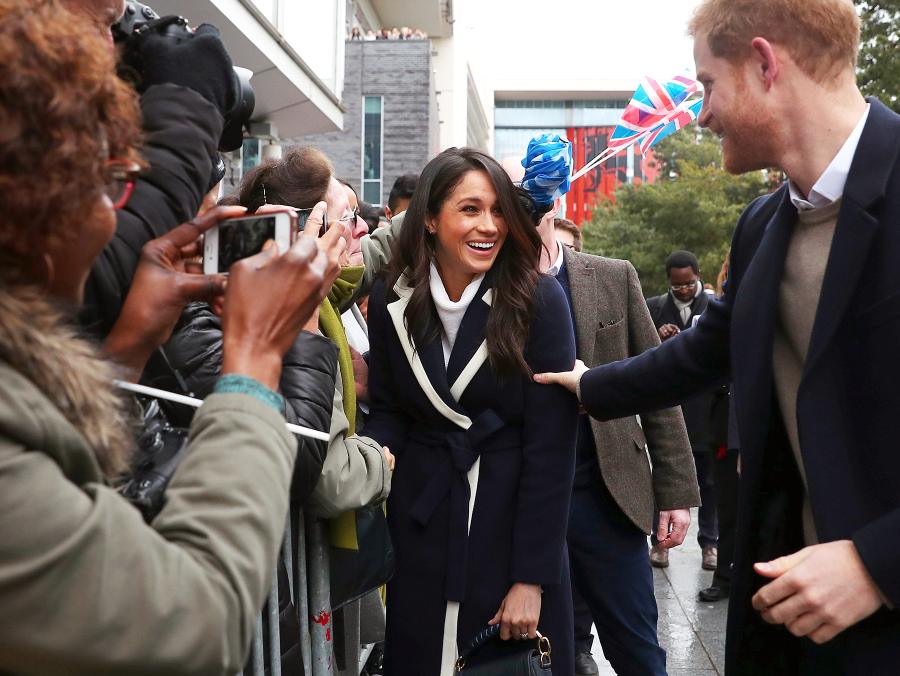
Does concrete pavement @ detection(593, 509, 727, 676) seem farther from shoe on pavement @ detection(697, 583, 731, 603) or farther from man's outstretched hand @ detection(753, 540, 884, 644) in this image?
man's outstretched hand @ detection(753, 540, 884, 644)

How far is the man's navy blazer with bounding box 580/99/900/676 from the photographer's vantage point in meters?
1.97

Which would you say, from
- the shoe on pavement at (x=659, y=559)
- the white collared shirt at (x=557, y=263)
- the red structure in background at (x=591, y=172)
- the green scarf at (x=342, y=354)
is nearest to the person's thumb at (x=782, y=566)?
the green scarf at (x=342, y=354)

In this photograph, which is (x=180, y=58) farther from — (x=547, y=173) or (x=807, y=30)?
(x=547, y=173)

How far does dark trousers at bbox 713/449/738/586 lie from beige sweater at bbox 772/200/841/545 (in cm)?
434

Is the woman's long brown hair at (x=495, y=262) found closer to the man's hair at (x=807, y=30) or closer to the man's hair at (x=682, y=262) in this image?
the man's hair at (x=807, y=30)

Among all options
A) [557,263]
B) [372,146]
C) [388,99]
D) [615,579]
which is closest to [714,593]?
[615,579]

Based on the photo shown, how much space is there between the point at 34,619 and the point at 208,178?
0.97 meters

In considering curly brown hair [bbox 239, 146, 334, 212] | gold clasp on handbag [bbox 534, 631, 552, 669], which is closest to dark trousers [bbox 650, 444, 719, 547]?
gold clasp on handbag [bbox 534, 631, 552, 669]

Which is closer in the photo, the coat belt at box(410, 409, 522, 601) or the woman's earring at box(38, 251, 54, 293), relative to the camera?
the woman's earring at box(38, 251, 54, 293)

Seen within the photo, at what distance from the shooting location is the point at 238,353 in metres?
1.45

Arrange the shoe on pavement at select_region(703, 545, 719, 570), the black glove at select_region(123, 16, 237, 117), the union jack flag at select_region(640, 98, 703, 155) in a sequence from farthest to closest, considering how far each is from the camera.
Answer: the shoe on pavement at select_region(703, 545, 719, 570) → the union jack flag at select_region(640, 98, 703, 155) → the black glove at select_region(123, 16, 237, 117)

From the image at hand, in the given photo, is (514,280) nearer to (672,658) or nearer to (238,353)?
(238,353)

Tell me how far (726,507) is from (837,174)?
16.3 ft

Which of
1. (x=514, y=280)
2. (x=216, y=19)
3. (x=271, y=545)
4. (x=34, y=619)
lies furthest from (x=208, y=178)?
(x=216, y=19)
